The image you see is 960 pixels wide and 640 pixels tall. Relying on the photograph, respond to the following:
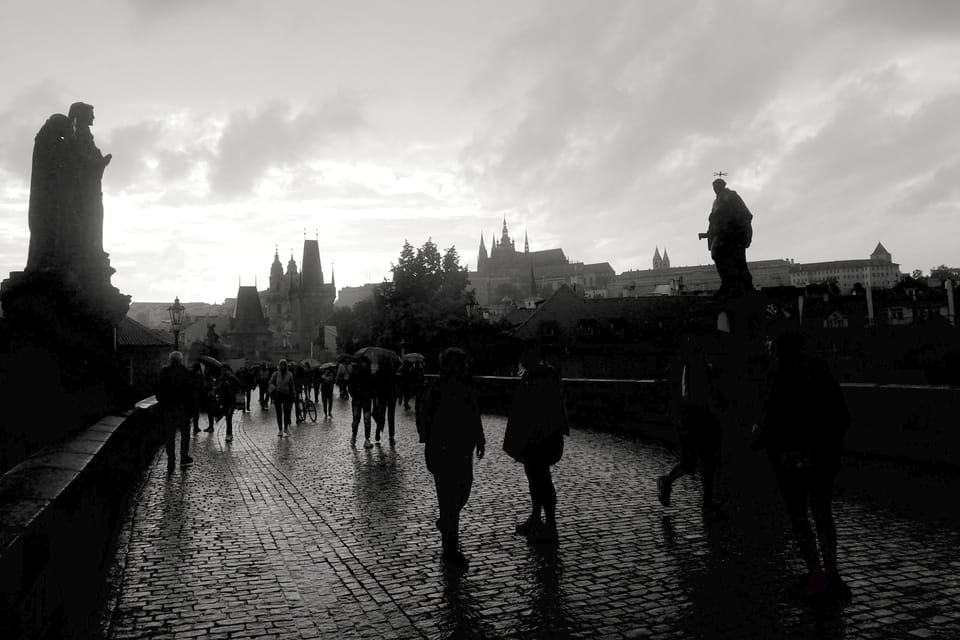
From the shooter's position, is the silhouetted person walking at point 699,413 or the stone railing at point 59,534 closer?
the stone railing at point 59,534

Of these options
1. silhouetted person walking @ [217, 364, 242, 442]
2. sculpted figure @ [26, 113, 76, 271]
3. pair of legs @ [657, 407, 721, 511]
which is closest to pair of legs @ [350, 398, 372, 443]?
silhouetted person walking @ [217, 364, 242, 442]

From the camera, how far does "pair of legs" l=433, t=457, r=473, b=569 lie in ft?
19.9

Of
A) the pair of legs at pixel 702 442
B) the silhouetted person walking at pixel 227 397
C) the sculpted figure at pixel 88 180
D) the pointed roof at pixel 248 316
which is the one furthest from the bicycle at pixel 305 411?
the pointed roof at pixel 248 316

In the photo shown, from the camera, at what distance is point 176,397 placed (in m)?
11.9

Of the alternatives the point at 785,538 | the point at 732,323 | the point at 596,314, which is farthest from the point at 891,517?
the point at 596,314

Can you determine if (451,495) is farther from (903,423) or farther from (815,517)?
(903,423)

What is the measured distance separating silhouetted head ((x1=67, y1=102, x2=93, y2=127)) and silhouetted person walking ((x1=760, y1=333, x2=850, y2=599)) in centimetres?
945

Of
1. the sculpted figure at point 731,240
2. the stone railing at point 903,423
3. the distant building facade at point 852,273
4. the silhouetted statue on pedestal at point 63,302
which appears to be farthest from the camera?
the distant building facade at point 852,273

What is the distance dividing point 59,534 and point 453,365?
10.7 feet

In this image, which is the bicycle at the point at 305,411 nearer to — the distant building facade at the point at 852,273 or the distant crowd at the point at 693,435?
the distant crowd at the point at 693,435

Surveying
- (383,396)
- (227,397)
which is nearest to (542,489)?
(383,396)

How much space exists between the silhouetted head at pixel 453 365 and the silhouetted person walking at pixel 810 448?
100 inches

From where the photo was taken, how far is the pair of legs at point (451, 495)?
607 cm

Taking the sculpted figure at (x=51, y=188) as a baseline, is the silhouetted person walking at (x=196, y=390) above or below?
below
